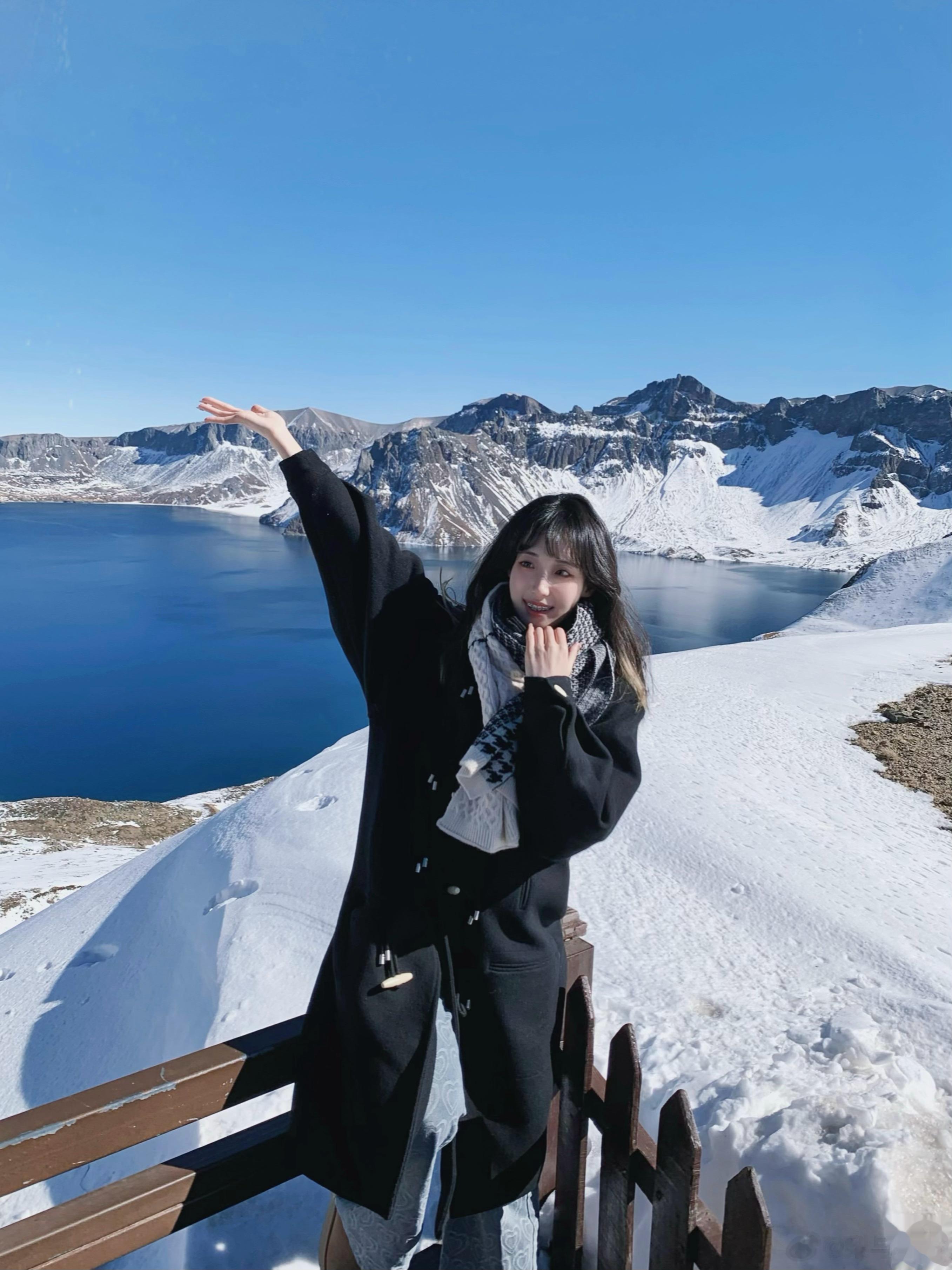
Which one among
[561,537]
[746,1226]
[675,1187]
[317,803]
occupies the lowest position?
[317,803]

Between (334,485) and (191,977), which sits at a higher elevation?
(334,485)

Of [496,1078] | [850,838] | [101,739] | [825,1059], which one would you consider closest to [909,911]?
[850,838]

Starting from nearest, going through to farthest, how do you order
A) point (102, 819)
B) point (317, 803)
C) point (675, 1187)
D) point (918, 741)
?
1. point (675, 1187)
2. point (317, 803)
3. point (918, 741)
4. point (102, 819)

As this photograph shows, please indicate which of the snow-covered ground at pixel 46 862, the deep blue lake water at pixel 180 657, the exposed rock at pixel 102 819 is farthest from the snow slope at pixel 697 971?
the exposed rock at pixel 102 819

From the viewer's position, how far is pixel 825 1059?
9.82 ft

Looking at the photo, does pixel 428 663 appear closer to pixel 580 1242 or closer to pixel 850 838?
pixel 580 1242

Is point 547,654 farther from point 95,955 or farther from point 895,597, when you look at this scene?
point 895,597

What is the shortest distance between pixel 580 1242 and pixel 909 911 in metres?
3.80

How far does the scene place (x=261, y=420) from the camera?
2.40m

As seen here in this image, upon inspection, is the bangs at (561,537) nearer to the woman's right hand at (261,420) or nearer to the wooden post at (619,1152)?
the woman's right hand at (261,420)

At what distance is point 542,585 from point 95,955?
540cm

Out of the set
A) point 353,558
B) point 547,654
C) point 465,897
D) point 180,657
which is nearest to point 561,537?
point 547,654

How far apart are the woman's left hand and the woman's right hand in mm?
1031

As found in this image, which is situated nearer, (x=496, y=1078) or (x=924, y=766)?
(x=496, y=1078)
